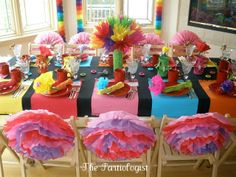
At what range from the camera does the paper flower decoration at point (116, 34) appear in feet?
7.07

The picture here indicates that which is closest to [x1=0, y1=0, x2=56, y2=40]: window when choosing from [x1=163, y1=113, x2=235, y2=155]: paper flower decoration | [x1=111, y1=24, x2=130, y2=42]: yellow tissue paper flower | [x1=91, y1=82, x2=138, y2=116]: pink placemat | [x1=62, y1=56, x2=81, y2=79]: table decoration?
[x1=62, y1=56, x2=81, y2=79]: table decoration

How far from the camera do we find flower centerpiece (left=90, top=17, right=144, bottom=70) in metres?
2.15

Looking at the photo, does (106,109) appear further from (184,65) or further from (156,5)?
(156,5)

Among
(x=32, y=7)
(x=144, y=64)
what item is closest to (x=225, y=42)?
(x=144, y=64)

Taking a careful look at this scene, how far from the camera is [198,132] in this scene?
1587mm

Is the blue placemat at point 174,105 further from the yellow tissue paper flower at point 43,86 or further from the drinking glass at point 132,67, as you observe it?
the yellow tissue paper flower at point 43,86

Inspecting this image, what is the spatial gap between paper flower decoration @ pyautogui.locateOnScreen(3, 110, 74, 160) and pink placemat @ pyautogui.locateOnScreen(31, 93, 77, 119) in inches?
12.8

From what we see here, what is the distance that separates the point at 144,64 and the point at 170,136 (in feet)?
3.59

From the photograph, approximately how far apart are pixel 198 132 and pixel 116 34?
0.99 meters

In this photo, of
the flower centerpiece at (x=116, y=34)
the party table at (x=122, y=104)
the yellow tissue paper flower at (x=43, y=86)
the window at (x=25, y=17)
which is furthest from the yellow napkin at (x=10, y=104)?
the window at (x=25, y=17)

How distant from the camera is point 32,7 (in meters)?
4.17

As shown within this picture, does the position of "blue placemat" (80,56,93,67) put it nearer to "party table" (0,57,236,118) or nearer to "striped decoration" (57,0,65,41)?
"party table" (0,57,236,118)

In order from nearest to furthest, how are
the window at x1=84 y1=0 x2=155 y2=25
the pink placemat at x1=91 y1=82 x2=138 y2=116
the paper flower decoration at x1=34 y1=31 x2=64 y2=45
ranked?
the pink placemat at x1=91 y1=82 x2=138 y2=116 < the paper flower decoration at x1=34 y1=31 x2=64 y2=45 < the window at x1=84 y1=0 x2=155 y2=25

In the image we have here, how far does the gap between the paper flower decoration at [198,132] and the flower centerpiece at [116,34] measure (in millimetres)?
846
